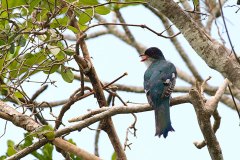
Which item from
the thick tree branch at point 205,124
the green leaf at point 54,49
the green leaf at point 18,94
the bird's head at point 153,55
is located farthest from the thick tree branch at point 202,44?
the bird's head at point 153,55

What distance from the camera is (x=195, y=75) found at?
7949 mm

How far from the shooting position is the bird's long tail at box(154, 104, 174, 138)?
5.19 metres

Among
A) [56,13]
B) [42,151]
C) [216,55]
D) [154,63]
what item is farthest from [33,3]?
[154,63]

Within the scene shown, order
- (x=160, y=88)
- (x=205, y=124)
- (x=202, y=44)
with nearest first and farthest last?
(x=202, y=44) < (x=205, y=124) < (x=160, y=88)

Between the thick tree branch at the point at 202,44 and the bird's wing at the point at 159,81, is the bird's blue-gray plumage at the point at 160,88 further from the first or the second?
the thick tree branch at the point at 202,44

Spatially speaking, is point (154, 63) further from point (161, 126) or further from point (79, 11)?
point (79, 11)

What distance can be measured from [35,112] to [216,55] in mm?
1534

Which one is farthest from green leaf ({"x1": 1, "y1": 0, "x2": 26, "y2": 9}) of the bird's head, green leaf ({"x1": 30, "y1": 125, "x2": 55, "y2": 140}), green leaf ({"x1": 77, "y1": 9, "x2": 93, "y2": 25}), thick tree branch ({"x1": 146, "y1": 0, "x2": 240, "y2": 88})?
the bird's head

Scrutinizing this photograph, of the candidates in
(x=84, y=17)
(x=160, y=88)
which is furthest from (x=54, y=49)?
(x=160, y=88)

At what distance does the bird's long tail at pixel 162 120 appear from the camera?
5.19 m

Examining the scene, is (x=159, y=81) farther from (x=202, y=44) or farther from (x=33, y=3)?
(x=202, y=44)

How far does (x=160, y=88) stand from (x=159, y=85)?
0.06 metres

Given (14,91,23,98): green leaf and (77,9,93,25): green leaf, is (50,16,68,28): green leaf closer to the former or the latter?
(77,9,93,25): green leaf

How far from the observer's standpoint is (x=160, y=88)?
587 centimetres
